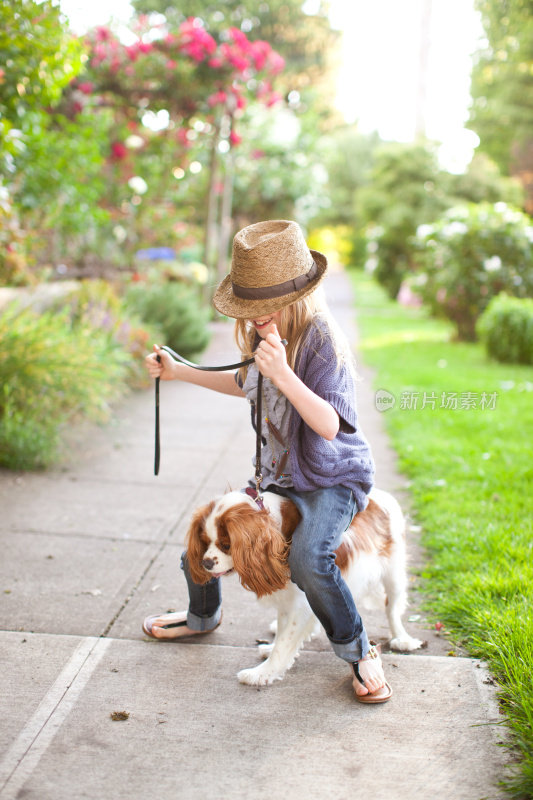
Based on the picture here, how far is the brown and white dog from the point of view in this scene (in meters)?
→ 2.42

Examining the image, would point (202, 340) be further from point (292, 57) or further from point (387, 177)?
point (292, 57)

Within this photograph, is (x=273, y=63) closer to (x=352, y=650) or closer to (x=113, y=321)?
(x=113, y=321)

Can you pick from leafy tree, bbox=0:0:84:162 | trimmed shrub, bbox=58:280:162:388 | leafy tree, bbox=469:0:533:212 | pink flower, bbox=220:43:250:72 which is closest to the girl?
leafy tree, bbox=0:0:84:162

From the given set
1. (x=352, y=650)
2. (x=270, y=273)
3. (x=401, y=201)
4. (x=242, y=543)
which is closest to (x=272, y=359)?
(x=270, y=273)

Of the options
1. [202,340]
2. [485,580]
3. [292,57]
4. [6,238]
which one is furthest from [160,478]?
[292,57]

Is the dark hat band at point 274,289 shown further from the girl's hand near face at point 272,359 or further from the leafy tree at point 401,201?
the leafy tree at point 401,201

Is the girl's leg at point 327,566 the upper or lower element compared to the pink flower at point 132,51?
lower

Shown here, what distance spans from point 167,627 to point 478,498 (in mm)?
2402

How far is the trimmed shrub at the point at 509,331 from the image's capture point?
940cm

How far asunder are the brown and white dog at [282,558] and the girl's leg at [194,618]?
0.63 ft

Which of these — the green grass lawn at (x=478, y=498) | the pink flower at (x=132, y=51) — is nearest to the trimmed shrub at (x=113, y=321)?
the green grass lawn at (x=478, y=498)

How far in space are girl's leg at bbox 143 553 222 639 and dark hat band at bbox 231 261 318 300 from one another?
1151 millimetres

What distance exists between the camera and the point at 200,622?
2.93m

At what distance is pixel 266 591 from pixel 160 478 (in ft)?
8.85
